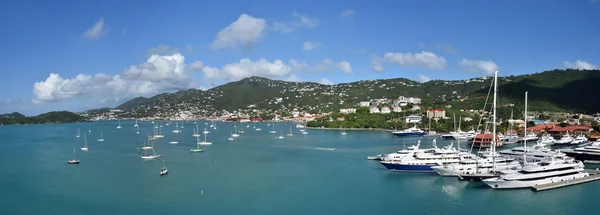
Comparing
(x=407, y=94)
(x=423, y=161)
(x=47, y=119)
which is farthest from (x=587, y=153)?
(x=47, y=119)

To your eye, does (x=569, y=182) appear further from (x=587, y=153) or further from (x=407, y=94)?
(x=407, y=94)

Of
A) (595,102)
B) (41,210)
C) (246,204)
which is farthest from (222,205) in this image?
(595,102)

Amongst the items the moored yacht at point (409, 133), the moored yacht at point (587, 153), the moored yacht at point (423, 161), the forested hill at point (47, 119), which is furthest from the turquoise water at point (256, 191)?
the forested hill at point (47, 119)

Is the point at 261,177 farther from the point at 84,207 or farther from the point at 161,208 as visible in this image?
the point at 84,207

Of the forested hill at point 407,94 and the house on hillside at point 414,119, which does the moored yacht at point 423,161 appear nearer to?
the house on hillside at point 414,119

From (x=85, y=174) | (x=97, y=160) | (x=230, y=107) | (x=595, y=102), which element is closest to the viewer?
(x=85, y=174)

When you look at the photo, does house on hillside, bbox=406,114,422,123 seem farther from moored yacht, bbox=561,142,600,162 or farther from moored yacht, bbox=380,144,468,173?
moored yacht, bbox=380,144,468,173

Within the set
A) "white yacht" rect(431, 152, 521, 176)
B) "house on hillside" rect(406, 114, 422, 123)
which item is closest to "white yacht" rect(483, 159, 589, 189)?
"white yacht" rect(431, 152, 521, 176)
